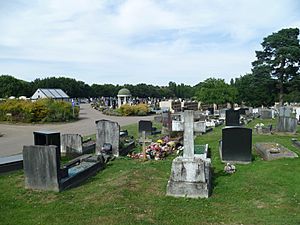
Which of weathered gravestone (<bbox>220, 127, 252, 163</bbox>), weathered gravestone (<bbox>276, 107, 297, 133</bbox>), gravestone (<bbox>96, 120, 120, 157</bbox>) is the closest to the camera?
weathered gravestone (<bbox>220, 127, 252, 163</bbox>)

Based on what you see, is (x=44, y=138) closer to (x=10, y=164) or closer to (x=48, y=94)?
(x=10, y=164)

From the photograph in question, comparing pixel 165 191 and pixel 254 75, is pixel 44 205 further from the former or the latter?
pixel 254 75

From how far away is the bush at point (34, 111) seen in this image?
105ft

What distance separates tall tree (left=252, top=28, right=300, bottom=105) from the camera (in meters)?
47.3

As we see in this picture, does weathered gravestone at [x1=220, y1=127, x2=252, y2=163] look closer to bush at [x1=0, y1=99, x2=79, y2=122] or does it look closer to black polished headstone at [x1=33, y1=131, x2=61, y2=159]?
black polished headstone at [x1=33, y1=131, x2=61, y2=159]

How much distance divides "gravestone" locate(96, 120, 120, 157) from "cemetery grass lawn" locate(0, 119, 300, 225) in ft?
10.7

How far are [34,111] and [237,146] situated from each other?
82.5ft

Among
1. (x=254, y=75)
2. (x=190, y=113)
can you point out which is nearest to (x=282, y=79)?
(x=254, y=75)

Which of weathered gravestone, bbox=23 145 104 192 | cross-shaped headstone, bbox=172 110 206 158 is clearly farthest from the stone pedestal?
weathered gravestone, bbox=23 145 104 192

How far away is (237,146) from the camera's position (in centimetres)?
1182

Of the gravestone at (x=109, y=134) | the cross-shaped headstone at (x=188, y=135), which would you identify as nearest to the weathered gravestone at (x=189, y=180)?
the cross-shaped headstone at (x=188, y=135)

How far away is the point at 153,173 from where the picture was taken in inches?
400

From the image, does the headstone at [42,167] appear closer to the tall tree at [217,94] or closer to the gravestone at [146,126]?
the gravestone at [146,126]

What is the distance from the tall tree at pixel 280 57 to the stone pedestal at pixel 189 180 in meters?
43.5
